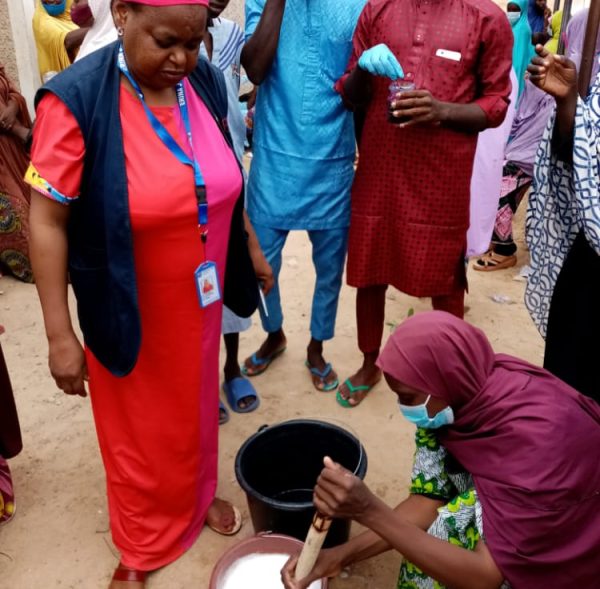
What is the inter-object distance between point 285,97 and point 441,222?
889 millimetres

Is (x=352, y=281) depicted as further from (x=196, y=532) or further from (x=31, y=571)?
(x=31, y=571)

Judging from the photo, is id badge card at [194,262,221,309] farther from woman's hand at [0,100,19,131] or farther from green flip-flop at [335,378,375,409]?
woman's hand at [0,100,19,131]

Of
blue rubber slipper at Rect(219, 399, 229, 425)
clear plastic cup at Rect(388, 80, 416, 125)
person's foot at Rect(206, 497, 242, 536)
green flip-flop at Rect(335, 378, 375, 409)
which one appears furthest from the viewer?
green flip-flop at Rect(335, 378, 375, 409)

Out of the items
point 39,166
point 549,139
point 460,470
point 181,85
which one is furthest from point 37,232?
point 549,139

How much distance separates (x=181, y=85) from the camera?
6.24ft

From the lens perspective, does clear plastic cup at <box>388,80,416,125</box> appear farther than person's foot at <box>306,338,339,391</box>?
No

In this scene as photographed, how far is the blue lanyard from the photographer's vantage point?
1761 mm

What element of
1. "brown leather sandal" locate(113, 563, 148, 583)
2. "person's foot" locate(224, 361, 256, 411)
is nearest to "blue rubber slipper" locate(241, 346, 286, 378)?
"person's foot" locate(224, 361, 256, 411)

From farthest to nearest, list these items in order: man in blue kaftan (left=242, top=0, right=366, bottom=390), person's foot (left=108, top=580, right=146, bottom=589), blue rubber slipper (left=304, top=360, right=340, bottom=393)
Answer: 1. blue rubber slipper (left=304, top=360, right=340, bottom=393)
2. man in blue kaftan (left=242, top=0, right=366, bottom=390)
3. person's foot (left=108, top=580, right=146, bottom=589)

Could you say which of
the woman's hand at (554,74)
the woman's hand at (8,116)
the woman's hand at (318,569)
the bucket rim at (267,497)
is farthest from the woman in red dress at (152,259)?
the woman's hand at (8,116)

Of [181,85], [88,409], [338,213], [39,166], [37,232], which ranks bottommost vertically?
[88,409]

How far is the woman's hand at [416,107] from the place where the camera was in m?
2.61

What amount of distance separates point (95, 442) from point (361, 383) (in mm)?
1302

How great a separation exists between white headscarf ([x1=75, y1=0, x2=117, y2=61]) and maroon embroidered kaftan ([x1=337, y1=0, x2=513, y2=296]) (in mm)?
963
